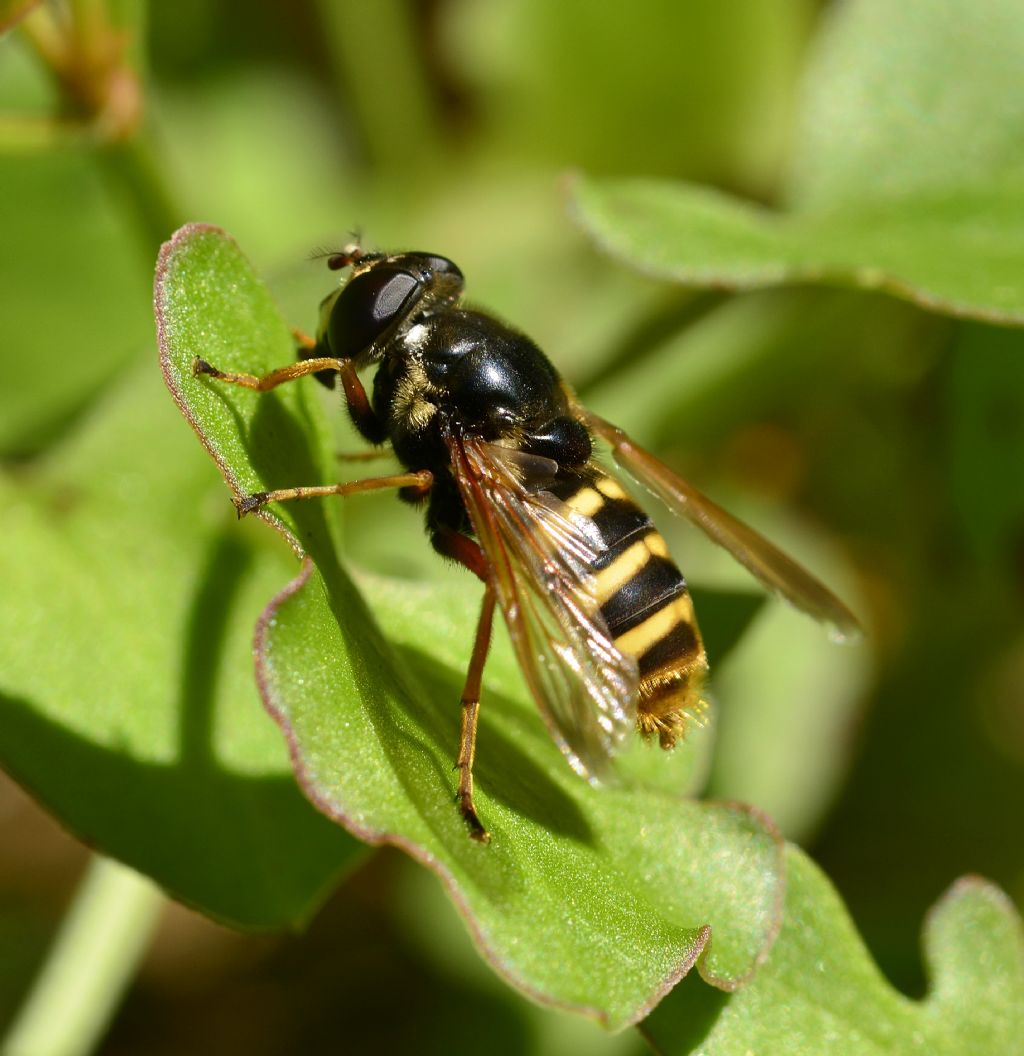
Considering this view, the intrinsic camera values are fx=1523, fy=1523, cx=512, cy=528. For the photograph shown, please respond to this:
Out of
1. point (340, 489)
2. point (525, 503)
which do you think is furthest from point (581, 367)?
point (340, 489)

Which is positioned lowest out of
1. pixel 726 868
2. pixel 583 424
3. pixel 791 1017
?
pixel 791 1017

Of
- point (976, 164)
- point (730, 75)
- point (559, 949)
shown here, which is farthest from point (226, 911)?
point (730, 75)

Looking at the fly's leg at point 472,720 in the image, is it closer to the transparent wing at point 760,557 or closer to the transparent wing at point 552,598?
the transparent wing at point 552,598

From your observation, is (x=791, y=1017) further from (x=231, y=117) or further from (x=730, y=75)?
(x=231, y=117)

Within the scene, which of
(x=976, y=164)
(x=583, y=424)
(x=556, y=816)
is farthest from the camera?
(x=976, y=164)

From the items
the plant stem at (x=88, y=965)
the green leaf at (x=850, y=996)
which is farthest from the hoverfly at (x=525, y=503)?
the plant stem at (x=88, y=965)

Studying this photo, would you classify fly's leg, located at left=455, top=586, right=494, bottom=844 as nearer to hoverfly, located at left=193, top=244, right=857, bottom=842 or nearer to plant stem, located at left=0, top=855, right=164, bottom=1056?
hoverfly, located at left=193, top=244, right=857, bottom=842
